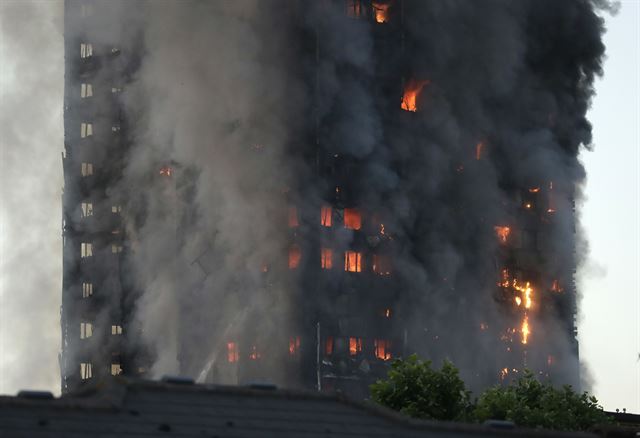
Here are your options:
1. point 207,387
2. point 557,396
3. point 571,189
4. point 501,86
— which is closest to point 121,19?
point 501,86

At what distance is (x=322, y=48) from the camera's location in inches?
6299

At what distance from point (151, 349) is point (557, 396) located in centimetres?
5670

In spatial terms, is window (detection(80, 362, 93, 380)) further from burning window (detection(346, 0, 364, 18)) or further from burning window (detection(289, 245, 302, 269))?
burning window (detection(346, 0, 364, 18))

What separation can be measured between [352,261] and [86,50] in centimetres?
4438

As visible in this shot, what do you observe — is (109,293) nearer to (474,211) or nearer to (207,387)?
(474,211)

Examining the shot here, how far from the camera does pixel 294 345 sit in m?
156

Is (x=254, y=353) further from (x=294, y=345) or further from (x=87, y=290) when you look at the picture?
(x=87, y=290)

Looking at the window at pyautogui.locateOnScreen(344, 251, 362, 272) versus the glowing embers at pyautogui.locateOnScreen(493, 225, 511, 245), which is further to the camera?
the glowing embers at pyautogui.locateOnScreen(493, 225, 511, 245)

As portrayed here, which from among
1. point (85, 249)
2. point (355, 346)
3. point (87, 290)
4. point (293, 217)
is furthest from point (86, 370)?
point (355, 346)

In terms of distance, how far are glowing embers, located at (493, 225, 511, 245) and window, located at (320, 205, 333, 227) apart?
74.6ft

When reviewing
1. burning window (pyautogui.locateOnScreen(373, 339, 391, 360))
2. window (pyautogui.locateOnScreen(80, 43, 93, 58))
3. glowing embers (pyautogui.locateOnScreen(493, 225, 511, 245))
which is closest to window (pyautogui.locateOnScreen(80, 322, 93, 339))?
window (pyautogui.locateOnScreen(80, 43, 93, 58))

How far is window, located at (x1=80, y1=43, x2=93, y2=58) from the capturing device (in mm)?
185875

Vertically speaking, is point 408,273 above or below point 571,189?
below

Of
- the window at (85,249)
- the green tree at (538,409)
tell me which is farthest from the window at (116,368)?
the green tree at (538,409)
